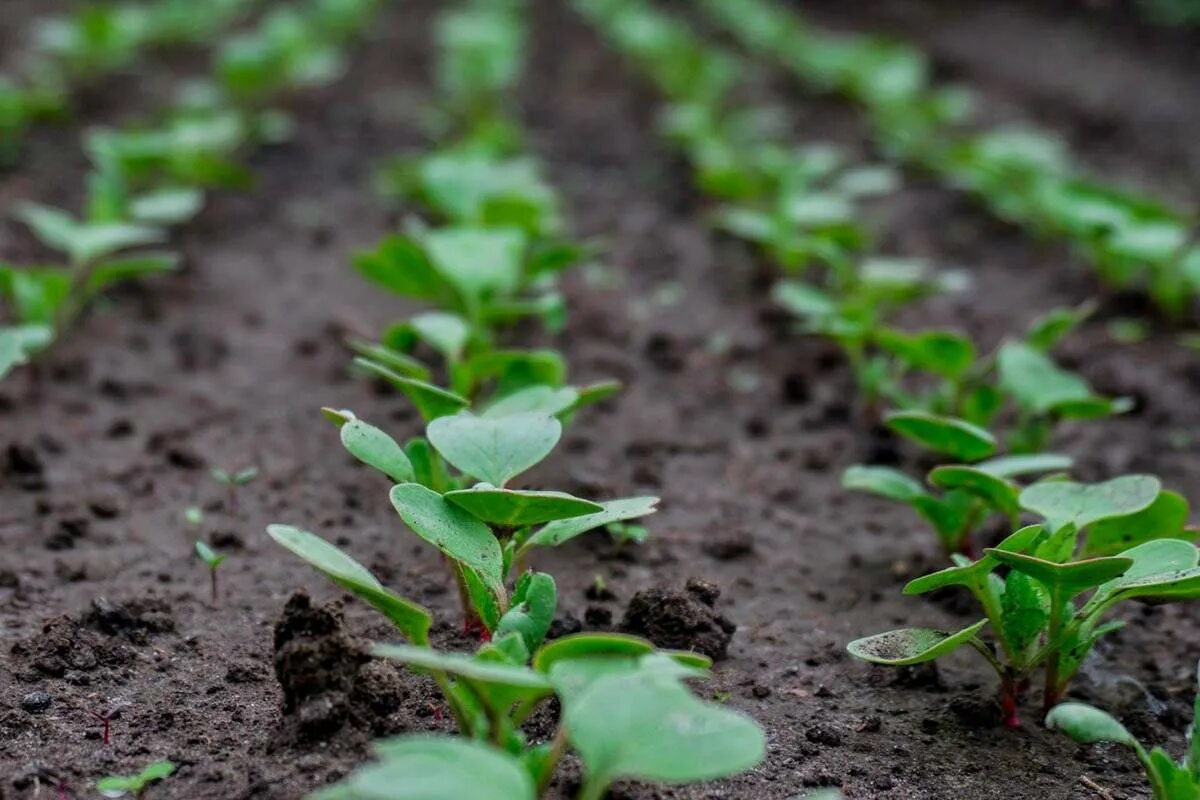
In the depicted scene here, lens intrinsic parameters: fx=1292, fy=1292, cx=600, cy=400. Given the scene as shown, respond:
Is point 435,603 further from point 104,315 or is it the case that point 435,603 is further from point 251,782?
point 104,315

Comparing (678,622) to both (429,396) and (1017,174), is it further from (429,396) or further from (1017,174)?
(1017,174)

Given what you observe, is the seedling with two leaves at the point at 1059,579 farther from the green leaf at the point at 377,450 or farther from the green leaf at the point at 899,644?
the green leaf at the point at 377,450

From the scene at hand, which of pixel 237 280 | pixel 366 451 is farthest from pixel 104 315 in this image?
pixel 366 451

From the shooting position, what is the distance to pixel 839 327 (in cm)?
275

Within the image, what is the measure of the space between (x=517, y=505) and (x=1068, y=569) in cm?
64

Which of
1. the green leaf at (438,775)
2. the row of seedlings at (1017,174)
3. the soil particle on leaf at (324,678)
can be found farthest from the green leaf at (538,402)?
the row of seedlings at (1017,174)

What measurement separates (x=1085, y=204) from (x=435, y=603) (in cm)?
239

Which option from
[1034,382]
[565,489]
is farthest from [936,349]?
[565,489]

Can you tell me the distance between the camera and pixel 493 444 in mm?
1657

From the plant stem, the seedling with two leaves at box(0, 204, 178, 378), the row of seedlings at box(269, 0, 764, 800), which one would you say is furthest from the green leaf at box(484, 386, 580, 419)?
the seedling with two leaves at box(0, 204, 178, 378)

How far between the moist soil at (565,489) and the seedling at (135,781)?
26 mm

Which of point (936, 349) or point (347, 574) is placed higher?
point (347, 574)

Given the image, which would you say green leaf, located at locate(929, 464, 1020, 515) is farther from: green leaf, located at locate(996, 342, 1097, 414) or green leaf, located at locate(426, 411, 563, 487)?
green leaf, located at locate(426, 411, 563, 487)

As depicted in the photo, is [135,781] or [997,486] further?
[997,486]
